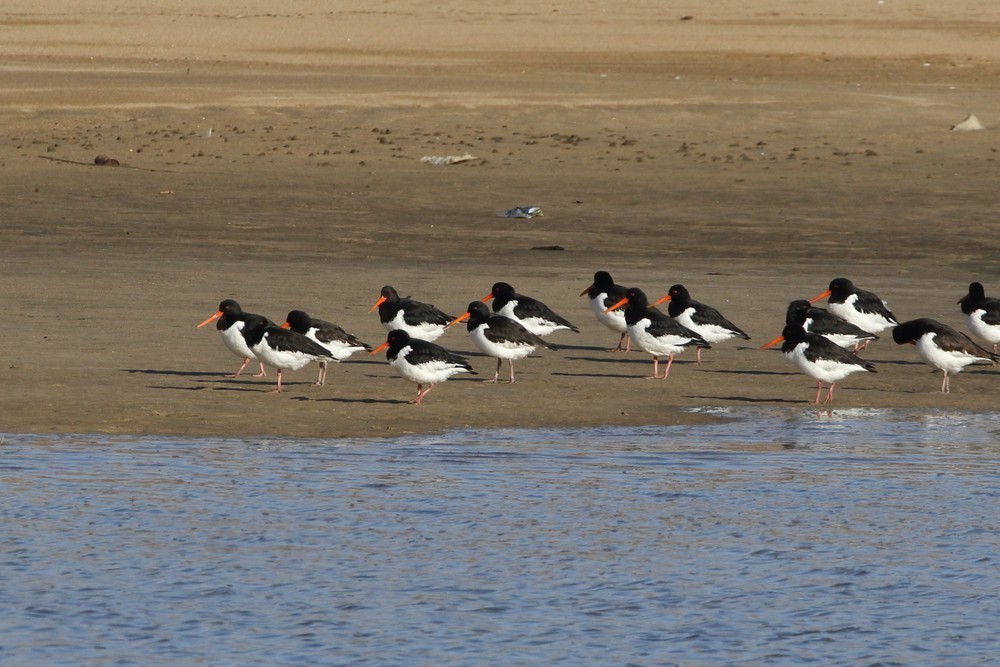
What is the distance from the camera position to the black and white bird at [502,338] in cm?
1551

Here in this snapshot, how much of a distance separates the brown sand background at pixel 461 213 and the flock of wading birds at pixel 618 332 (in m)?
0.30

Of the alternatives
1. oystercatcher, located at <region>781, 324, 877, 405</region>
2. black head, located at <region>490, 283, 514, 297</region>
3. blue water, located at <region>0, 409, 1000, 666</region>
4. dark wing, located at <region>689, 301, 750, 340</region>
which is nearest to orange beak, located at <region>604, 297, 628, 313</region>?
dark wing, located at <region>689, 301, 750, 340</region>

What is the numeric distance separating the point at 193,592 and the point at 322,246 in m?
15.2

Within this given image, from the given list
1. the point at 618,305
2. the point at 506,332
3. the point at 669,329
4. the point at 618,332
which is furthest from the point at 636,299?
the point at 506,332

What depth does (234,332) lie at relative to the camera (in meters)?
15.3

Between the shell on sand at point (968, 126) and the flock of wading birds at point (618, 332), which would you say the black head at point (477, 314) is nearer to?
the flock of wading birds at point (618, 332)

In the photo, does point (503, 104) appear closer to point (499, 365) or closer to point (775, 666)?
point (499, 365)

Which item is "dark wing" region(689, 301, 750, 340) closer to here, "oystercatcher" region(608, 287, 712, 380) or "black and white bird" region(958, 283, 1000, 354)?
"oystercatcher" region(608, 287, 712, 380)

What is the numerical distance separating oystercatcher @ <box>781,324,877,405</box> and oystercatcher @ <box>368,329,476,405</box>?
2727mm

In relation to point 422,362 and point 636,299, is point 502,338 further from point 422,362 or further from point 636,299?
point 636,299

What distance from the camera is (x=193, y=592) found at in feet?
30.3

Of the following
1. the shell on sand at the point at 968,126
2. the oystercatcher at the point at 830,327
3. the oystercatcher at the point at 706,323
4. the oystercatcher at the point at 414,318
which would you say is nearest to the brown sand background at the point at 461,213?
the oystercatcher at the point at 706,323

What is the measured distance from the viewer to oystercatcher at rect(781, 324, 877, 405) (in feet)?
48.6

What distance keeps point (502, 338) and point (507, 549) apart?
549 cm
